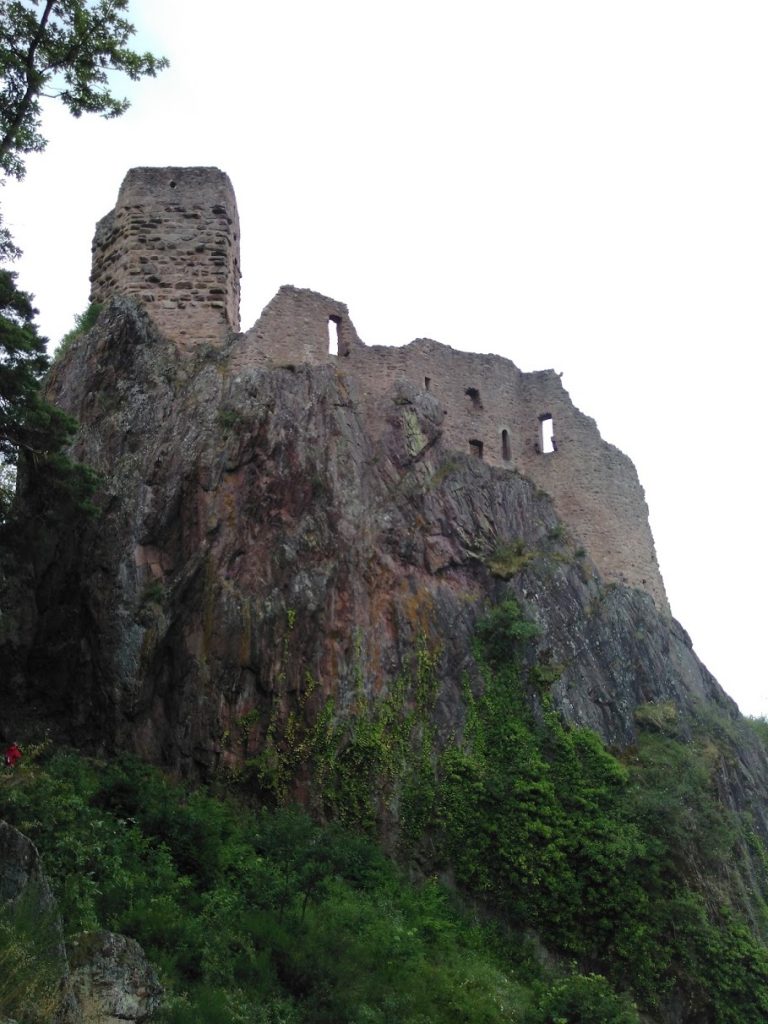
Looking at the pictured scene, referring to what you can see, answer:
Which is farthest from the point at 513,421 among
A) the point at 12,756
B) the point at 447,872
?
the point at 12,756

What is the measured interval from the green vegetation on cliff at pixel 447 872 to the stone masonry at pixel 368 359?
237 inches

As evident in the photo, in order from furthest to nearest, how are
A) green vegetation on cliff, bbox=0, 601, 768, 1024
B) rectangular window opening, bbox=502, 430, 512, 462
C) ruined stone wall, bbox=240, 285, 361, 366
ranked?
rectangular window opening, bbox=502, 430, 512, 462 < ruined stone wall, bbox=240, 285, 361, 366 < green vegetation on cliff, bbox=0, 601, 768, 1024

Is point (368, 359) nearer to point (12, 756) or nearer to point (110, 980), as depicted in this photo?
point (12, 756)

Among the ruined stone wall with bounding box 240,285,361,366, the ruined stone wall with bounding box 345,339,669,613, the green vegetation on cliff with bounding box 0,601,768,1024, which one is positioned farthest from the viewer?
the ruined stone wall with bounding box 345,339,669,613

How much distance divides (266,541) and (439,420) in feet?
23.1

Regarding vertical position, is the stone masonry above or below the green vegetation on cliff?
above

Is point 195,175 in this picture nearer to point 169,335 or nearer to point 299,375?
point 169,335

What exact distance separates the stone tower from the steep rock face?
0.88 meters

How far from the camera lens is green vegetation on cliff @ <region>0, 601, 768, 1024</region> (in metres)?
12.0

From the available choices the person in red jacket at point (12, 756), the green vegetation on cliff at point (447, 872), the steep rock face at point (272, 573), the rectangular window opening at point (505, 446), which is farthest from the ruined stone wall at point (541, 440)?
the person in red jacket at point (12, 756)

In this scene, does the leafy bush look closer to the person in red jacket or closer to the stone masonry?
the stone masonry

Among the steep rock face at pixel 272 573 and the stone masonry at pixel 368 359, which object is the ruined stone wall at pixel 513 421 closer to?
the stone masonry at pixel 368 359

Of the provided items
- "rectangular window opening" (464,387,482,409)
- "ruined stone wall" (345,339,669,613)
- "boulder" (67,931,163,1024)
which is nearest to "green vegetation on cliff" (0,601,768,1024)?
"boulder" (67,931,163,1024)

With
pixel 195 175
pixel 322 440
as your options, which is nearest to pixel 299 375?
pixel 322 440
